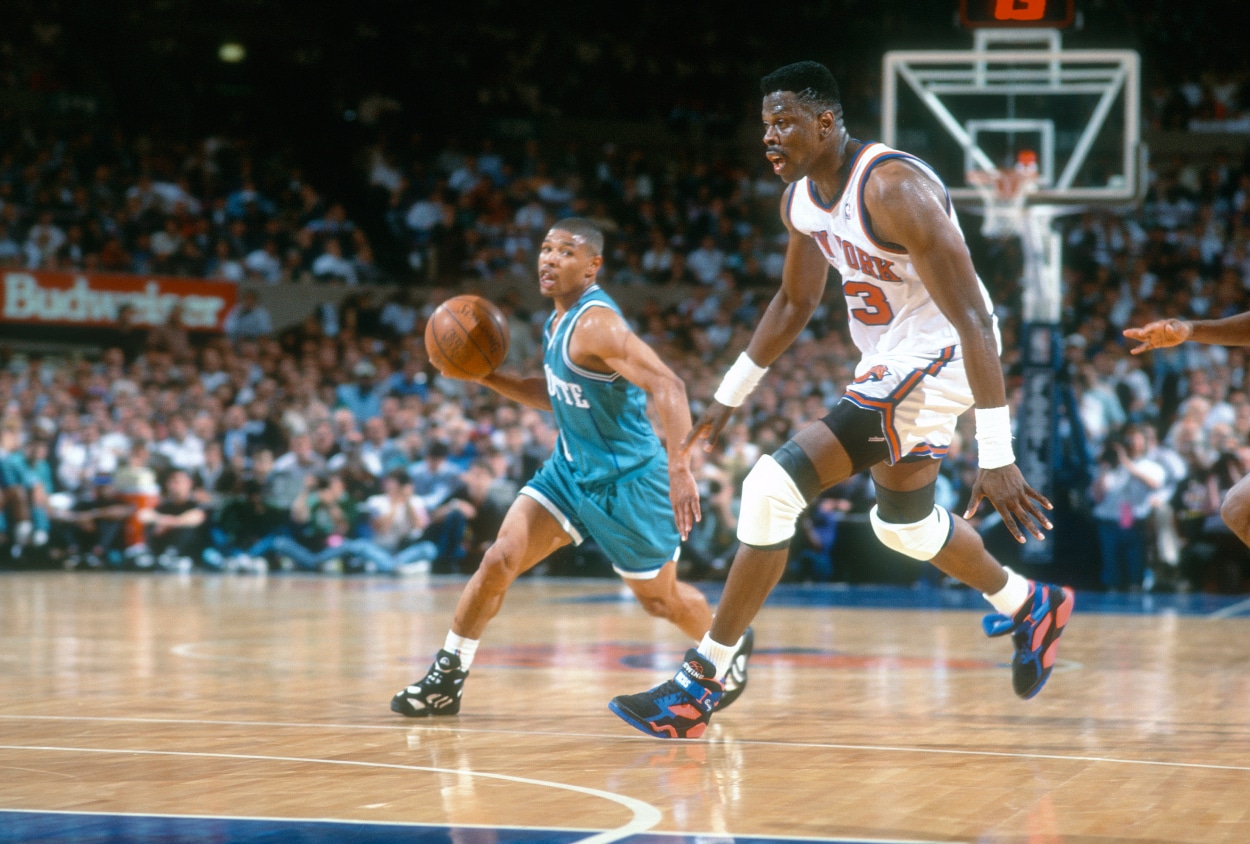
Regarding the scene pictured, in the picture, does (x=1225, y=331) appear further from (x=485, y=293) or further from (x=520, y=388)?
(x=485, y=293)

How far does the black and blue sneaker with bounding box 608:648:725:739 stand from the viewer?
4.94 m

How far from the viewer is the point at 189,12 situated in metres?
22.4

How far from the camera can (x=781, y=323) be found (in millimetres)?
5262

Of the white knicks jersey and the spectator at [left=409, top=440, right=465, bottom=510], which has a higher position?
the white knicks jersey

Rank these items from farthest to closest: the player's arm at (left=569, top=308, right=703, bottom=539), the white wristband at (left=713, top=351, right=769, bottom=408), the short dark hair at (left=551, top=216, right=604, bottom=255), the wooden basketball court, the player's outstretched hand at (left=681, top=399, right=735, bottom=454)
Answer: the short dark hair at (left=551, top=216, right=604, bottom=255) → the white wristband at (left=713, top=351, right=769, bottom=408) → the player's outstretched hand at (left=681, top=399, right=735, bottom=454) → the player's arm at (left=569, top=308, right=703, bottom=539) → the wooden basketball court

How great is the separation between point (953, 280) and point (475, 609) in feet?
7.06

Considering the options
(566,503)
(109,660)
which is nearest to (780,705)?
(566,503)

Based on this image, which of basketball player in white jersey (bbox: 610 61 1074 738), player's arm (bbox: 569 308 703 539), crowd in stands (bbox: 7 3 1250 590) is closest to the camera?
basketball player in white jersey (bbox: 610 61 1074 738)

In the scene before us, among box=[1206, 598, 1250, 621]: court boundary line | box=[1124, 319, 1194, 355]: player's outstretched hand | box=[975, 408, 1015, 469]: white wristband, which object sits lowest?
box=[1206, 598, 1250, 621]: court boundary line

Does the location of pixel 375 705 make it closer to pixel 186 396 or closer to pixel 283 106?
pixel 186 396

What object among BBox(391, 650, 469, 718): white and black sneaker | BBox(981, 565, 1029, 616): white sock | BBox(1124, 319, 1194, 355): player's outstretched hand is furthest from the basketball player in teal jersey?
BBox(1124, 319, 1194, 355): player's outstretched hand

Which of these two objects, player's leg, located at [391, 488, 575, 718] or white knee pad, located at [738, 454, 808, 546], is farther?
player's leg, located at [391, 488, 575, 718]

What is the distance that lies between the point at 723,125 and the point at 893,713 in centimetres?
1693

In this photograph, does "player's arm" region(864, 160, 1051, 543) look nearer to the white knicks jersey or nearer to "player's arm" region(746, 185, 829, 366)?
the white knicks jersey
